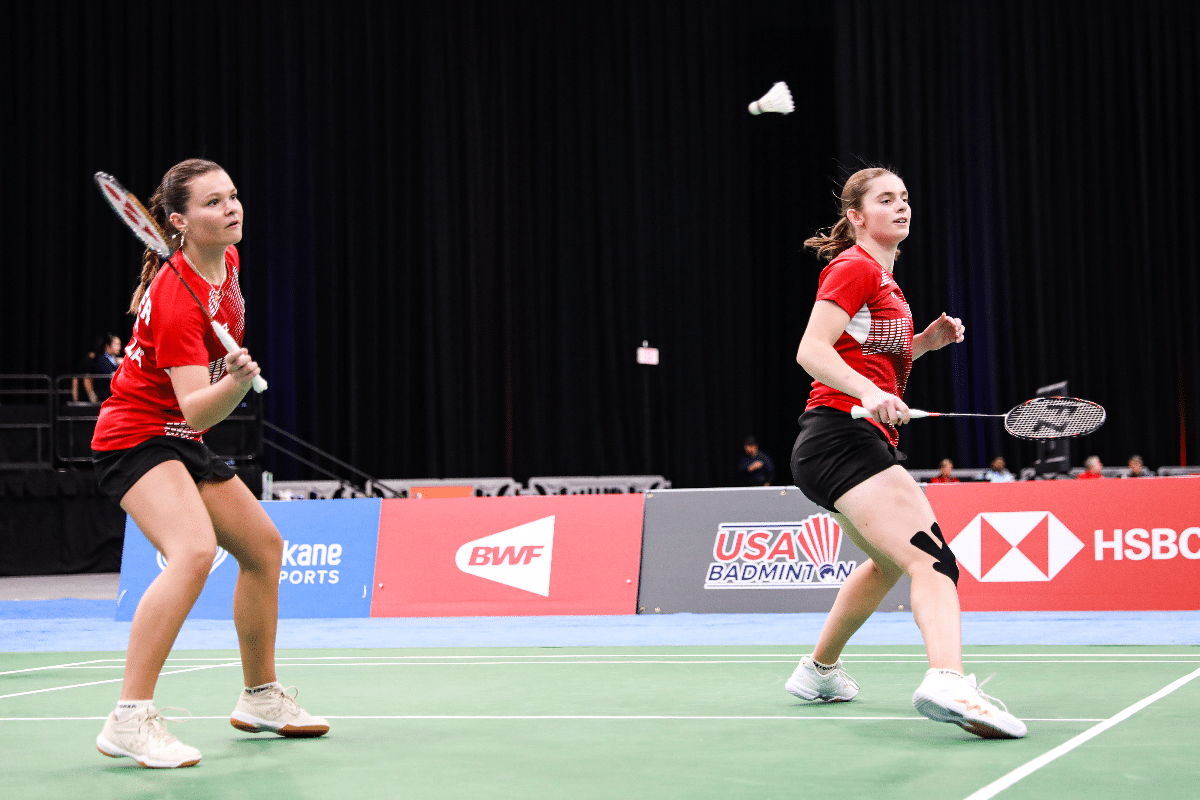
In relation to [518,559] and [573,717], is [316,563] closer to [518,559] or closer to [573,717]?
[518,559]

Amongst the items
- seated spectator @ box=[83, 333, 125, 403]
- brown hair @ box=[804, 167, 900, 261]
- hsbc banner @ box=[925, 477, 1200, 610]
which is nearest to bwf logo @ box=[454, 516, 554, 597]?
hsbc banner @ box=[925, 477, 1200, 610]

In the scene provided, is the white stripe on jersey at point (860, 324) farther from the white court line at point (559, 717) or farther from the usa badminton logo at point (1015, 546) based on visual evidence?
the usa badminton logo at point (1015, 546)

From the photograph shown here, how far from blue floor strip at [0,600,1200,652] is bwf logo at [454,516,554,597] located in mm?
294

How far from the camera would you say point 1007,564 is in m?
8.73

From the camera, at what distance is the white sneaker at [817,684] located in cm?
477

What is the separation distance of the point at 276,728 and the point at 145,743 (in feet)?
1.98

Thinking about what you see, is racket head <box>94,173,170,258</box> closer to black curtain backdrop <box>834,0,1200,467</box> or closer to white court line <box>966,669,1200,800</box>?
white court line <box>966,669,1200,800</box>

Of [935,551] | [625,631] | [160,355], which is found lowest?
[625,631]

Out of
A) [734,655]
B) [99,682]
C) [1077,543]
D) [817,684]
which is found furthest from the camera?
[1077,543]

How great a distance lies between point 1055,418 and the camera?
16.7 feet

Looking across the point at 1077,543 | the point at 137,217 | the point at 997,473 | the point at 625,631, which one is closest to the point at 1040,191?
the point at 997,473

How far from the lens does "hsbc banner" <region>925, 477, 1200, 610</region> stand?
8.45 m

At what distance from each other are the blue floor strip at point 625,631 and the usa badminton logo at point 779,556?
0.25 metres

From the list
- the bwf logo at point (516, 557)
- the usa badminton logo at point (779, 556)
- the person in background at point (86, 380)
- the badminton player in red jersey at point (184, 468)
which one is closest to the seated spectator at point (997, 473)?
the usa badminton logo at point (779, 556)
